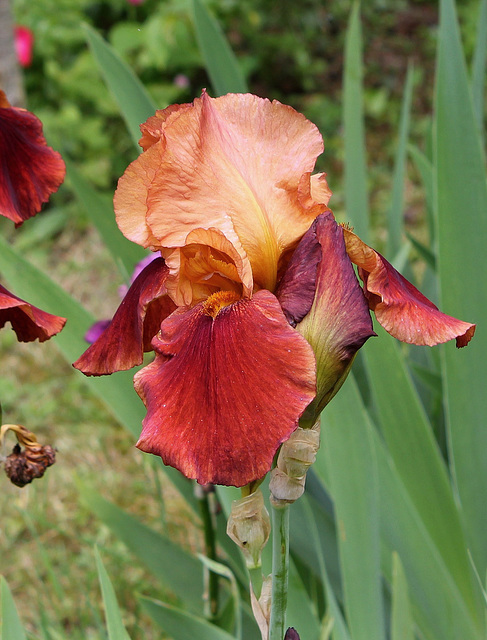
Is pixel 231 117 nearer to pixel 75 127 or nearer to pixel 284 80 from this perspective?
pixel 75 127

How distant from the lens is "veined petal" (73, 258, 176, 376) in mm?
607

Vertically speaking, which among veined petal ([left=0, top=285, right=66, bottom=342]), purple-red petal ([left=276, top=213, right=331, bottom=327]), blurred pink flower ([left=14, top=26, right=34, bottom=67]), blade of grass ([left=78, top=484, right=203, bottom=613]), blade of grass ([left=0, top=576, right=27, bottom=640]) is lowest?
blade of grass ([left=78, top=484, right=203, bottom=613])

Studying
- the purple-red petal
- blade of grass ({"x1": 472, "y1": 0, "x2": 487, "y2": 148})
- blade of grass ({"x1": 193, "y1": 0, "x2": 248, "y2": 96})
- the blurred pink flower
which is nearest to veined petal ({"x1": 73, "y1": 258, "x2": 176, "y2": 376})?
the purple-red petal

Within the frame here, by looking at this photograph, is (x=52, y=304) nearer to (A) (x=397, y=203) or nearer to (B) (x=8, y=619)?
(B) (x=8, y=619)

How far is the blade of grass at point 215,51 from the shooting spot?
114 cm

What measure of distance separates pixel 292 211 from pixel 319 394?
14 centimetres

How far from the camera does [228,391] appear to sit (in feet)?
1.59

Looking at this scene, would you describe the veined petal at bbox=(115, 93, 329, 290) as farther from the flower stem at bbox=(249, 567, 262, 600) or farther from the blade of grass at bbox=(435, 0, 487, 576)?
the blade of grass at bbox=(435, 0, 487, 576)

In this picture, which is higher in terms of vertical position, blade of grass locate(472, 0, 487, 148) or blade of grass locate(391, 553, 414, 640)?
blade of grass locate(472, 0, 487, 148)

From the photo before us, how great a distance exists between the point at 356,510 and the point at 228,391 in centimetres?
→ 31

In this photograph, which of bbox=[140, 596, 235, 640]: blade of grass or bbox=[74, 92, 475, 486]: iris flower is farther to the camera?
A: bbox=[140, 596, 235, 640]: blade of grass

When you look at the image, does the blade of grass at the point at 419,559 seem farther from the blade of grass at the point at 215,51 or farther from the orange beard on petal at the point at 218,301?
the blade of grass at the point at 215,51

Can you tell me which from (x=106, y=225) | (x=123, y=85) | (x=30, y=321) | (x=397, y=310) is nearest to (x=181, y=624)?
(x=30, y=321)

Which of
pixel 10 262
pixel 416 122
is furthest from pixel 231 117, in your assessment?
pixel 416 122
